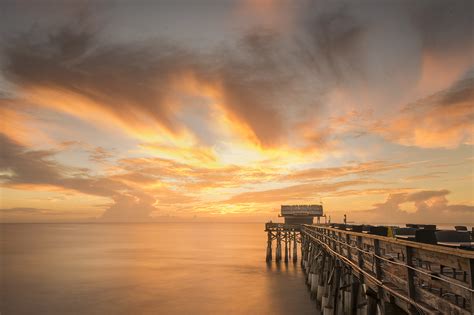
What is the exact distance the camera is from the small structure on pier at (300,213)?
59969mm

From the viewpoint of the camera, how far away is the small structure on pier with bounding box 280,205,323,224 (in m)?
60.0

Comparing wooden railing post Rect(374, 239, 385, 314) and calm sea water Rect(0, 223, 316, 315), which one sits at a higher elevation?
wooden railing post Rect(374, 239, 385, 314)

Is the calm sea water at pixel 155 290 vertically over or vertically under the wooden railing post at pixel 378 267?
under

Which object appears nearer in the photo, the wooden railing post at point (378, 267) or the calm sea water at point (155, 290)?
the wooden railing post at point (378, 267)

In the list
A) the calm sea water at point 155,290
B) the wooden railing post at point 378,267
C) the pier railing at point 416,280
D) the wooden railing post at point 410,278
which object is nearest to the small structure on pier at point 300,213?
the calm sea water at point 155,290

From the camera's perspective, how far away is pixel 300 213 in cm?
6025

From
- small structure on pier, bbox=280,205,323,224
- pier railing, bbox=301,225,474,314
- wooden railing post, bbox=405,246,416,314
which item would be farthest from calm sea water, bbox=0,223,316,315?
wooden railing post, bbox=405,246,416,314

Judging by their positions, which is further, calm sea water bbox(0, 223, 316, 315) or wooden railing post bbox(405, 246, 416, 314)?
calm sea water bbox(0, 223, 316, 315)

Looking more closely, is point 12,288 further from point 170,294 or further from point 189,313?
point 189,313

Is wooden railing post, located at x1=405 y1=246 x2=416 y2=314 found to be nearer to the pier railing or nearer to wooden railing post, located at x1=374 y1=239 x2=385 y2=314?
the pier railing

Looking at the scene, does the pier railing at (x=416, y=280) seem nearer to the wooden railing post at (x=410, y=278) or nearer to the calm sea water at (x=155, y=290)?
the wooden railing post at (x=410, y=278)

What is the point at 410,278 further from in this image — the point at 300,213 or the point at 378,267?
the point at 300,213

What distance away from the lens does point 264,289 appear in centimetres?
3152

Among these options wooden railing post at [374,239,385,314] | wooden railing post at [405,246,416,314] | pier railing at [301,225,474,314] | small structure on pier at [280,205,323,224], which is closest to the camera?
pier railing at [301,225,474,314]
